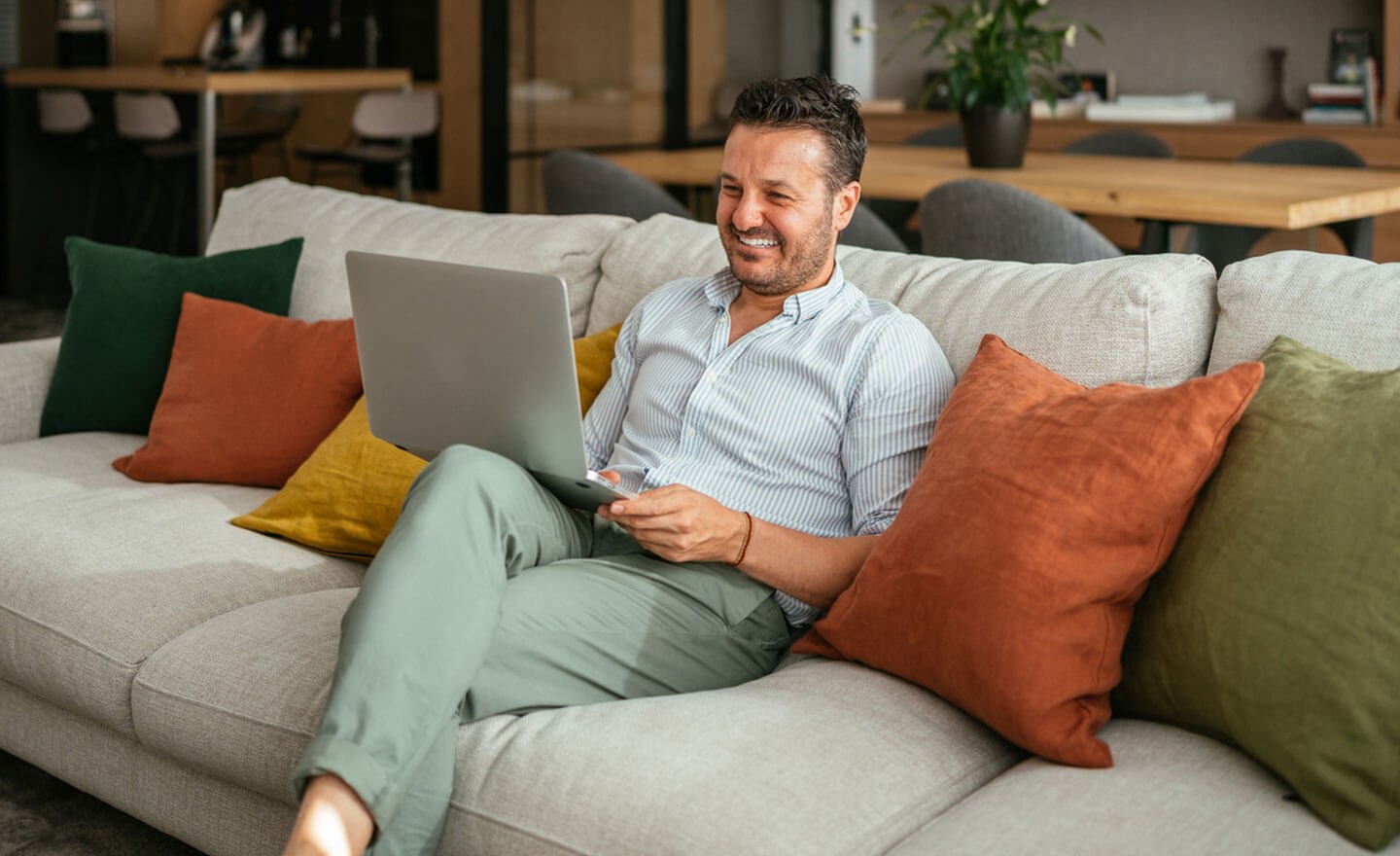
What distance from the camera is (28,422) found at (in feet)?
9.54

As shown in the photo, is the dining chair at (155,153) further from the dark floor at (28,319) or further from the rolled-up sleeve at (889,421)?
the rolled-up sleeve at (889,421)

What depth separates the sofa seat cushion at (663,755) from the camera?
4.76 feet

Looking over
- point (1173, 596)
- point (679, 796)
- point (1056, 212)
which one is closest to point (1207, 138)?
point (1056, 212)

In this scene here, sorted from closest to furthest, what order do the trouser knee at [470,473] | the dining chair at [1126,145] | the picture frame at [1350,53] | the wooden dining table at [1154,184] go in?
1. the trouser knee at [470,473]
2. the wooden dining table at [1154,184]
3. the dining chair at [1126,145]
4. the picture frame at [1350,53]

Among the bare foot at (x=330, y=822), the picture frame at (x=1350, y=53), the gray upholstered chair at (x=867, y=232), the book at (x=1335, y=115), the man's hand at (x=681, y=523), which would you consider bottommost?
the bare foot at (x=330, y=822)

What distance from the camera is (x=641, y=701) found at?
1.70 meters

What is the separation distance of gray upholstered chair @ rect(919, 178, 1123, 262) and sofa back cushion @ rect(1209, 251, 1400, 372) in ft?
3.97

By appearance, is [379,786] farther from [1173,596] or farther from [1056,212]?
[1056,212]

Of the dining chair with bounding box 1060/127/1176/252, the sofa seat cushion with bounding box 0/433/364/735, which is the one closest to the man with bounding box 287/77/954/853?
the sofa seat cushion with bounding box 0/433/364/735

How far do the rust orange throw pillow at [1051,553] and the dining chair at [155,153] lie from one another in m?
5.52

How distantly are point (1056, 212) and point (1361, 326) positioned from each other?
4.68ft

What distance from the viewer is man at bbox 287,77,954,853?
1.55 m

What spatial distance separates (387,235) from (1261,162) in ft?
9.27

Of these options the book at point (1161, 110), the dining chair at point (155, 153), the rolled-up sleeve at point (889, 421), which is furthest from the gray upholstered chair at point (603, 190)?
the dining chair at point (155, 153)
